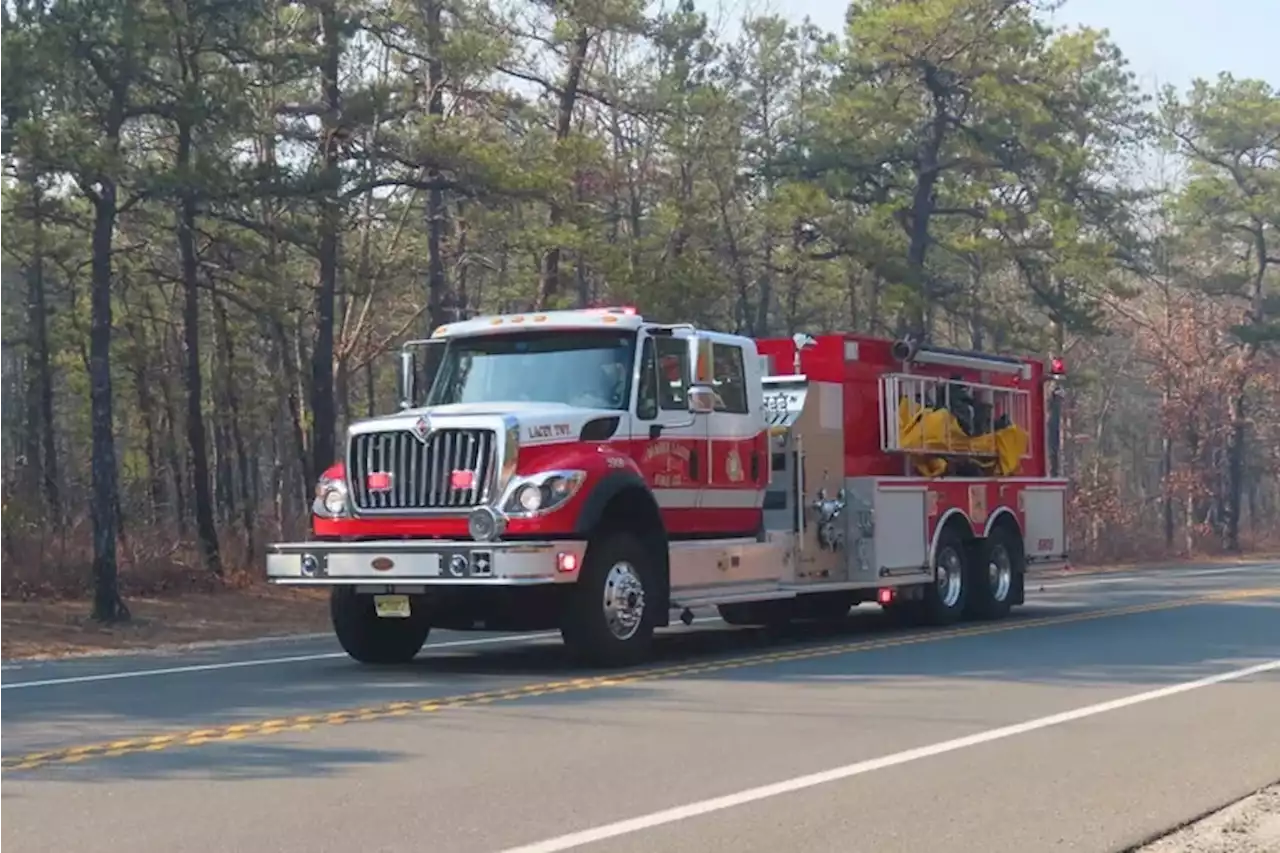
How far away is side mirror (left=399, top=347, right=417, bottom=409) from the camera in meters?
16.5

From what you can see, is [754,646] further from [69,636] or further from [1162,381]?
[1162,381]

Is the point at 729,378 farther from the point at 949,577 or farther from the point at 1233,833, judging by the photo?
the point at 1233,833

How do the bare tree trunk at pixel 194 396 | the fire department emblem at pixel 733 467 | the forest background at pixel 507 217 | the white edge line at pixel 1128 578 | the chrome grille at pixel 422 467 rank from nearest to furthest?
1. the chrome grille at pixel 422 467
2. the fire department emblem at pixel 733 467
3. the forest background at pixel 507 217
4. the bare tree trunk at pixel 194 396
5. the white edge line at pixel 1128 578

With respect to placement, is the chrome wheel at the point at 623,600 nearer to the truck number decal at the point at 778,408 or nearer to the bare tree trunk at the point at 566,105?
the truck number decal at the point at 778,408

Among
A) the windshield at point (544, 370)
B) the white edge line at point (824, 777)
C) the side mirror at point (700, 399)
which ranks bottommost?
the white edge line at point (824, 777)

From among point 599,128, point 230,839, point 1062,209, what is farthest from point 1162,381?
point 230,839

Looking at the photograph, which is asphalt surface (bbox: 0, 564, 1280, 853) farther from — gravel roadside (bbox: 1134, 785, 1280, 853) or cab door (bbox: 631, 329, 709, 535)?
cab door (bbox: 631, 329, 709, 535)

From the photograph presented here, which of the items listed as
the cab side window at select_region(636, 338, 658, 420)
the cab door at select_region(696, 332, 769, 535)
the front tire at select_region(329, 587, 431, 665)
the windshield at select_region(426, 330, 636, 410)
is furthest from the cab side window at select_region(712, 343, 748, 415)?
the front tire at select_region(329, 587, 431, 665)

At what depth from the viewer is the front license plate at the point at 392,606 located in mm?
14594

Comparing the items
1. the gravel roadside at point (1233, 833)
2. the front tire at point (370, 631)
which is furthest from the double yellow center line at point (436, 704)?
the gravel roadside at point (1233, 833)

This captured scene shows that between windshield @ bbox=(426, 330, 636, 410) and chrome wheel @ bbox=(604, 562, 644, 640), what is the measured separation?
4.70 feet

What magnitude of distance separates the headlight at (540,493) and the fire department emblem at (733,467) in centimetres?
259

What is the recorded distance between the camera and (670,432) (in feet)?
51.9

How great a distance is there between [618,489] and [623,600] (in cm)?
95
